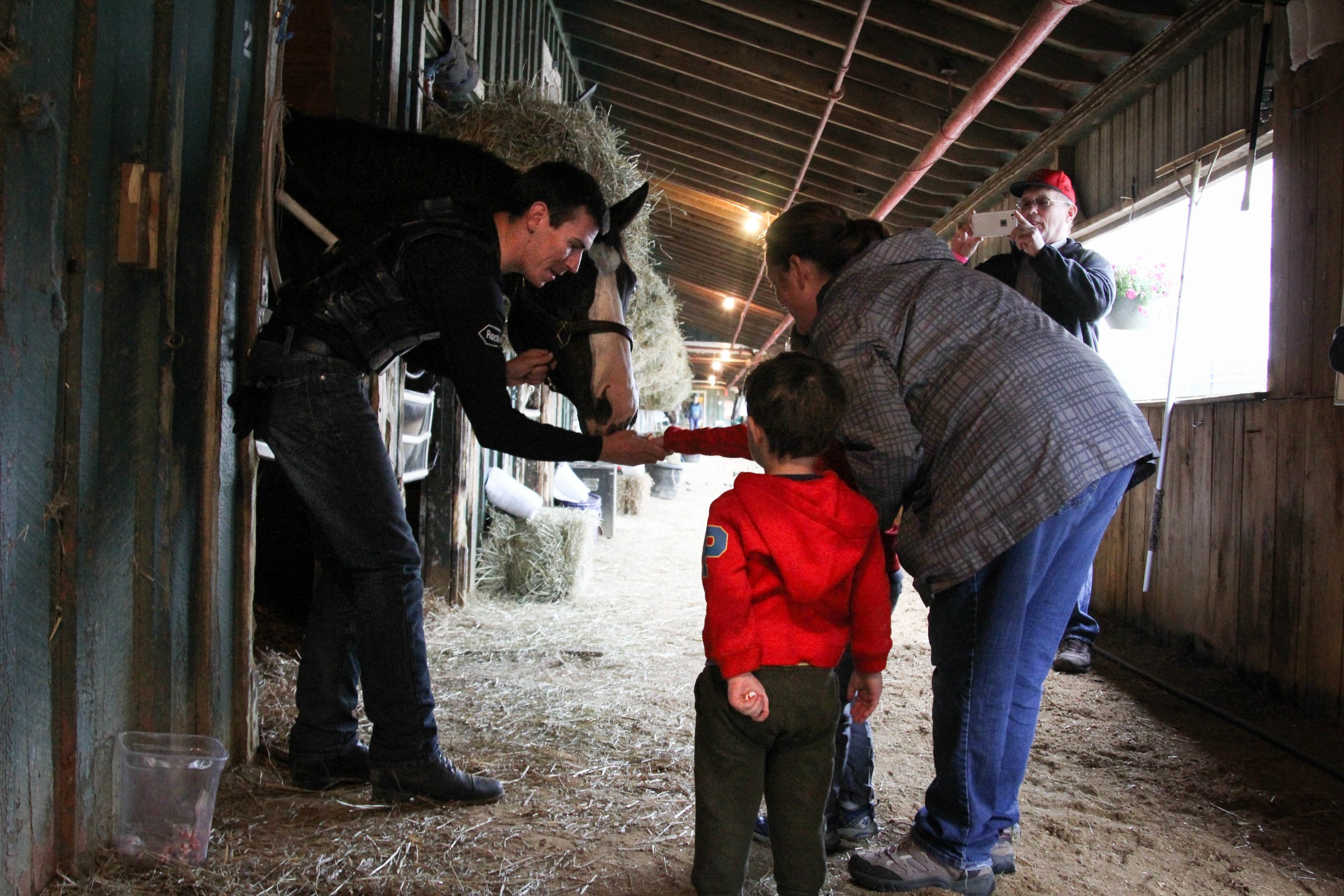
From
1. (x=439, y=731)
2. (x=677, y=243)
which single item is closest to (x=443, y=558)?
(x=439, y=731)

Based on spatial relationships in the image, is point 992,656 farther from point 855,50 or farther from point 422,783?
point 855,50

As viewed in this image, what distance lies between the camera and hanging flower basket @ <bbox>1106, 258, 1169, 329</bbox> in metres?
4.74

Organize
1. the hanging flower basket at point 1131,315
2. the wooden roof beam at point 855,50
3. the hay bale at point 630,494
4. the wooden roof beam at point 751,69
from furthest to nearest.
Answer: the hay bale at point 630,494 → the wooden roof beam at point 751,69 → the wooden roof beam at point 855,50 → the hanging flower basket at point 1131,315

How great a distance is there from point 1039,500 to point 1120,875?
1.00m

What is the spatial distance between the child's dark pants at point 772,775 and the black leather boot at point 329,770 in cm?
114

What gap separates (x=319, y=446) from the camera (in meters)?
1.97

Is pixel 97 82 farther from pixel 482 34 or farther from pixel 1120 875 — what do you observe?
pixel 482 34

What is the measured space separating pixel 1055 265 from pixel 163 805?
130 inches

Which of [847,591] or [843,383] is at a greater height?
[843,383]

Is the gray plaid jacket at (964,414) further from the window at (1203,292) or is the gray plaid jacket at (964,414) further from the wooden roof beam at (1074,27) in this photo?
the wooden roof beam at (1074,27)

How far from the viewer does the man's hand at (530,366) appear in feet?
8.02

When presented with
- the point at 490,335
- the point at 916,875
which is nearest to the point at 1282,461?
the point at 916,875

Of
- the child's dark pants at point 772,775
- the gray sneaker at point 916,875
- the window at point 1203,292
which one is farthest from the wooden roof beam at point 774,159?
the child's dark pants at point 772,775

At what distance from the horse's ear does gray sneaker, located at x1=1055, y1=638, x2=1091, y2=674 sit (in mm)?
2579
